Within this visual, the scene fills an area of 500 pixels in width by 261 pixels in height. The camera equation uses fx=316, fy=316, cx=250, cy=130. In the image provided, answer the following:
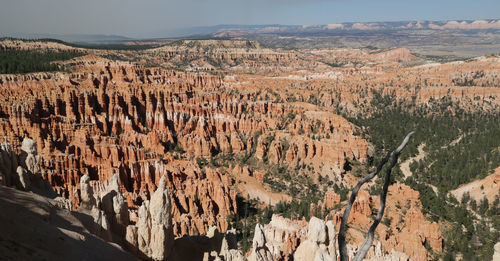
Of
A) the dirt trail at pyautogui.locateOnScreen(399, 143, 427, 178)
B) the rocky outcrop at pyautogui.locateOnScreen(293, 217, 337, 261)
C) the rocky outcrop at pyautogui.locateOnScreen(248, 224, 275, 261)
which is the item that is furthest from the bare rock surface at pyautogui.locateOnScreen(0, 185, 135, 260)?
the dirt trail at pyautogui.locateOnScreen(399, 143, 427, 178)

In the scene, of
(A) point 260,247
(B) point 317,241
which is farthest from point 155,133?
(B) point 317,241

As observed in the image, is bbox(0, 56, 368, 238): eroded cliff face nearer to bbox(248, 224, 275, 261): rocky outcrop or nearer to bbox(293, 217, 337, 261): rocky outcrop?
bbox(248, 224, 275, 261): rocky outcrop

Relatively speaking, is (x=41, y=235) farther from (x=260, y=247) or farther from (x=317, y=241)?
(x=317, y=241)

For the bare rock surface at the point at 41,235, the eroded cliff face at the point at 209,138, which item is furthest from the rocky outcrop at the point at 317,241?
the bare rock surface at the point at 41,235

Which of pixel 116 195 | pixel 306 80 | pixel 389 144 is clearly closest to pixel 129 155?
pixel 116 195

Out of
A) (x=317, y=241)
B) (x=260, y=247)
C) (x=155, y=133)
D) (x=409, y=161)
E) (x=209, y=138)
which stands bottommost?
(x=409, y=161)

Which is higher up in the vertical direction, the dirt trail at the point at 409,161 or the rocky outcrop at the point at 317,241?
the rocky outcrop at the point at 317,241

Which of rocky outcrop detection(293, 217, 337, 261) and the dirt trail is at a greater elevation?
rocky outcrop detection(293, 217, 337, 261)

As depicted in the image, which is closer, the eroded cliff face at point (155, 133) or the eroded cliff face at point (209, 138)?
the eroded cliff face at point (209, 138)

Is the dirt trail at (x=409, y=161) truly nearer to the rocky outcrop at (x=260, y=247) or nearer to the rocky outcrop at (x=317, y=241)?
the rocky outcrop at (x=317, y=241)

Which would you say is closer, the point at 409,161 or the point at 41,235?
the point at 41,235

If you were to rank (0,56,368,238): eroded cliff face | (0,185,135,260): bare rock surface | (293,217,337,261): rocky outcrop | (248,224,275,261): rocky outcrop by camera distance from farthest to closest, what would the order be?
(0,56,368,238): eroded cliff face, (293,217,337,261): rocky outcrop, (248,224,275,261): rocky outcrop, (0,185,135,260): bare rock surface
